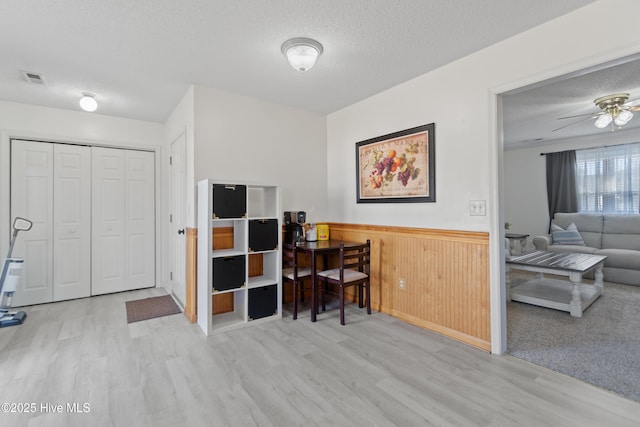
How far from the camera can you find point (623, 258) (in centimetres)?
419

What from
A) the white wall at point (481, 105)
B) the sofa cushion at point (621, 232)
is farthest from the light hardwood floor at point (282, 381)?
the sofa cushion at point (621, 232)

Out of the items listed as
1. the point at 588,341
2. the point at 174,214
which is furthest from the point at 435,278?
the point at 174,214

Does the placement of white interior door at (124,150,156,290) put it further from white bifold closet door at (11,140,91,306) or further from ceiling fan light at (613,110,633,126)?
ceiling fan light at (613,110,633,126)

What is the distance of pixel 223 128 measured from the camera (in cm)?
312

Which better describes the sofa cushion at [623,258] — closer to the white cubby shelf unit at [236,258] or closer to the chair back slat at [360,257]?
the chair back slat at [360,257]

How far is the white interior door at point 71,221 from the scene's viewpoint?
3.66m

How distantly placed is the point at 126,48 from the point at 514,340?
13.0 ft

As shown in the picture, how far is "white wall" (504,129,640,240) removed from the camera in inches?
232

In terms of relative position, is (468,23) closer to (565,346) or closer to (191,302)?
(565,346)

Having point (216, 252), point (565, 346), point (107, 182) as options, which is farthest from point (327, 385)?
point (107, 182)

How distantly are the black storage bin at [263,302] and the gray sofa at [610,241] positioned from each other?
15.3 ft

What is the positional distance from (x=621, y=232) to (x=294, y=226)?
17.3 ft

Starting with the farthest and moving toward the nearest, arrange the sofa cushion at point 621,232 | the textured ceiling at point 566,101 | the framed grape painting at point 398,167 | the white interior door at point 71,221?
the sofa cushion at point 621,232 < the white interior door at point 71,221 < the framed grape painting at point 398,167 < the textured ceiling at point 566,101

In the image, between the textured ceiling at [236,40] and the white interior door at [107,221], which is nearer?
the textured ceiling at [236,40]
